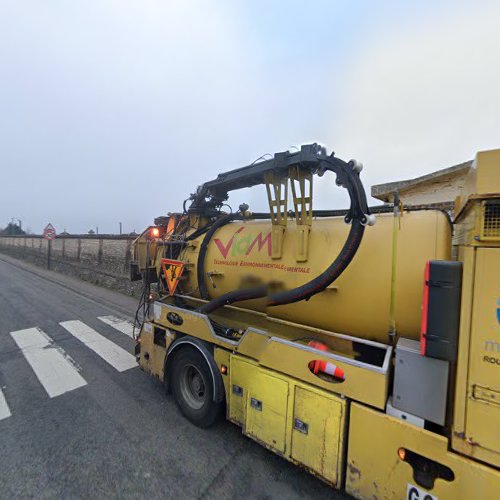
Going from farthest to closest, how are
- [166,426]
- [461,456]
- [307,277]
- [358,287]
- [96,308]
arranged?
[96,308], [166,426], [307,277], [358,287], [461,456]

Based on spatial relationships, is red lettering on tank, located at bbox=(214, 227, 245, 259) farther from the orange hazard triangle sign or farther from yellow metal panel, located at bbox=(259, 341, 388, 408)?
yellow metal panel, located at bbox=(259, 341, 388, 408)

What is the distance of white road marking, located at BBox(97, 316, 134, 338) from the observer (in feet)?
22.4

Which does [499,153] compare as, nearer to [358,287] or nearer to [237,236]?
[358,287]

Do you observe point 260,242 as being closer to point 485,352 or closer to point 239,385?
point 239,385

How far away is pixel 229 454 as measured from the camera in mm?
2963

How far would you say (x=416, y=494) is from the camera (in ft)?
6.25

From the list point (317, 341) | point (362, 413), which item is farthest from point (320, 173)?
point (362, 413)

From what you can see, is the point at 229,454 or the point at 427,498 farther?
the point at 229,454

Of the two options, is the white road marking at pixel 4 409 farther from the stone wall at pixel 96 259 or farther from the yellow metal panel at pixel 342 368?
the stone wall at pixel 96 259

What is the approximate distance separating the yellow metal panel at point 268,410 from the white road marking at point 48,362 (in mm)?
3105

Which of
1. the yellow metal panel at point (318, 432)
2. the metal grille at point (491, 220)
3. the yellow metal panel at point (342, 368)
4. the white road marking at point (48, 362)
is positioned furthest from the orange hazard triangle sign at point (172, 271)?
the metal grille at point (491, 220)

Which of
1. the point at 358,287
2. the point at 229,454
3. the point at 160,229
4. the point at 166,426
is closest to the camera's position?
the point at 358,287

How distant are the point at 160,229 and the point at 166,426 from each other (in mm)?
2998

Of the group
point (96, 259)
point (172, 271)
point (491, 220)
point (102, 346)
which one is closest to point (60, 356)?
point (102, 346)
